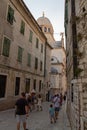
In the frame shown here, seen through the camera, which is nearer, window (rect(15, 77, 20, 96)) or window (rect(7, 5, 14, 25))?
window (rect(7, 5, 14, 25))

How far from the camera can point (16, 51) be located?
55.6 ft

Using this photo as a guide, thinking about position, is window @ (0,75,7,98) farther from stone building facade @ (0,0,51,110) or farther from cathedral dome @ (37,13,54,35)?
cathedral dome @ (37,13,54,35)

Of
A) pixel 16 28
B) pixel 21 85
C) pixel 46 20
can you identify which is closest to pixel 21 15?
pixel 16 28

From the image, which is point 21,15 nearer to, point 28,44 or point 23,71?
point 28,44

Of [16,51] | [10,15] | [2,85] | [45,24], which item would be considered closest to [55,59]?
[45,24]

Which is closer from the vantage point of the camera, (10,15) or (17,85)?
(10,15)

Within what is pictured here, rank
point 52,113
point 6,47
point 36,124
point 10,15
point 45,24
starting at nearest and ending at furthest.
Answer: point 36,124 → point 52,113 → point 6,47 → point 10,15 → point 45,24

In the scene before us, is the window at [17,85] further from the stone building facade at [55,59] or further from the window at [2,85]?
the stone building facade at [55,59]

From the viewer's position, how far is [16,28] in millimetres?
16984

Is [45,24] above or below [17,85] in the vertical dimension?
above

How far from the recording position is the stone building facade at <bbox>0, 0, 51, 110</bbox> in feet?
47.2

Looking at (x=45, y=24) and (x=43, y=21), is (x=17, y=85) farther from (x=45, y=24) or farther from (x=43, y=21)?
(x=43, y=21)

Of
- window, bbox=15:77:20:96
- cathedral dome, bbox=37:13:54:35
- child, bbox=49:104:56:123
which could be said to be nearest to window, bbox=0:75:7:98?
window, bbox=15:77:20:96

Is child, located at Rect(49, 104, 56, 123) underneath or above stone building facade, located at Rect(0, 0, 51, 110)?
underneath
